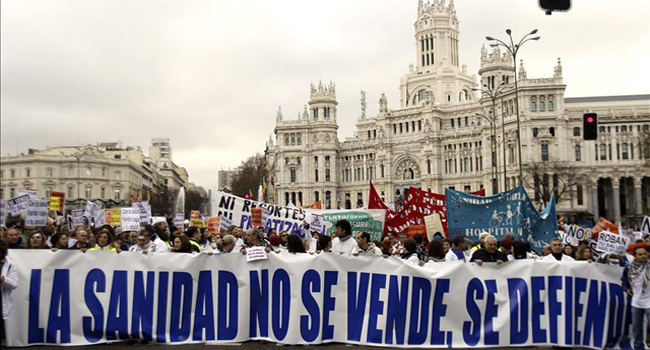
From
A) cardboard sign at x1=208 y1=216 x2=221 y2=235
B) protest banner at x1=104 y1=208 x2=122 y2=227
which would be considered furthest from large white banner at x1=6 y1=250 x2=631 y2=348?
protest banner at x1=104 y1=208 x2=122 y2=227

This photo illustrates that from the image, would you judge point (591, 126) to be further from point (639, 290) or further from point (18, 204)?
point (18, 204)

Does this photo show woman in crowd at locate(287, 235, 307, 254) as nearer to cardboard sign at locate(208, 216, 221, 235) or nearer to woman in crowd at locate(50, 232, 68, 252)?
woman in crowd at locate(50, 232, 68, 252)

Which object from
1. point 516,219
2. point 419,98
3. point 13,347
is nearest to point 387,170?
point 419,98

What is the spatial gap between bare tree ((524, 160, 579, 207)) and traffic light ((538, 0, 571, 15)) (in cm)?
6081

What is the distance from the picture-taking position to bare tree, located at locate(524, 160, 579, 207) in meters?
69.1

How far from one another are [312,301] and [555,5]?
18.3 ft

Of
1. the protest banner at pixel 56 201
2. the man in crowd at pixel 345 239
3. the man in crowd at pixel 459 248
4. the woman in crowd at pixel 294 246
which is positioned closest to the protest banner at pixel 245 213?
the man in crowd at pixel 345 239

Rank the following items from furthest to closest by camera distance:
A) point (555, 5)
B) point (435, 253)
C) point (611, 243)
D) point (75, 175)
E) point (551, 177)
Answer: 1. point (75, 175)
2. point (551, 177)
3. point (435, 253)
4. point (555, 5)
5. point (611, 243)

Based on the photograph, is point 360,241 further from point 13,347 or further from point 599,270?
point 13,347

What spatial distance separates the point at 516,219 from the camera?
1442cm

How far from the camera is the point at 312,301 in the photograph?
31.4 ft

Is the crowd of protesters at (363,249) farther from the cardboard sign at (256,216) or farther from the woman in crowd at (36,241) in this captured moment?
the cardboard sign at (256,216)

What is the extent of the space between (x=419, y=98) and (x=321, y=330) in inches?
3907

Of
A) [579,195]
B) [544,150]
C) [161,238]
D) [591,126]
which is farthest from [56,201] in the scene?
[579,195]
